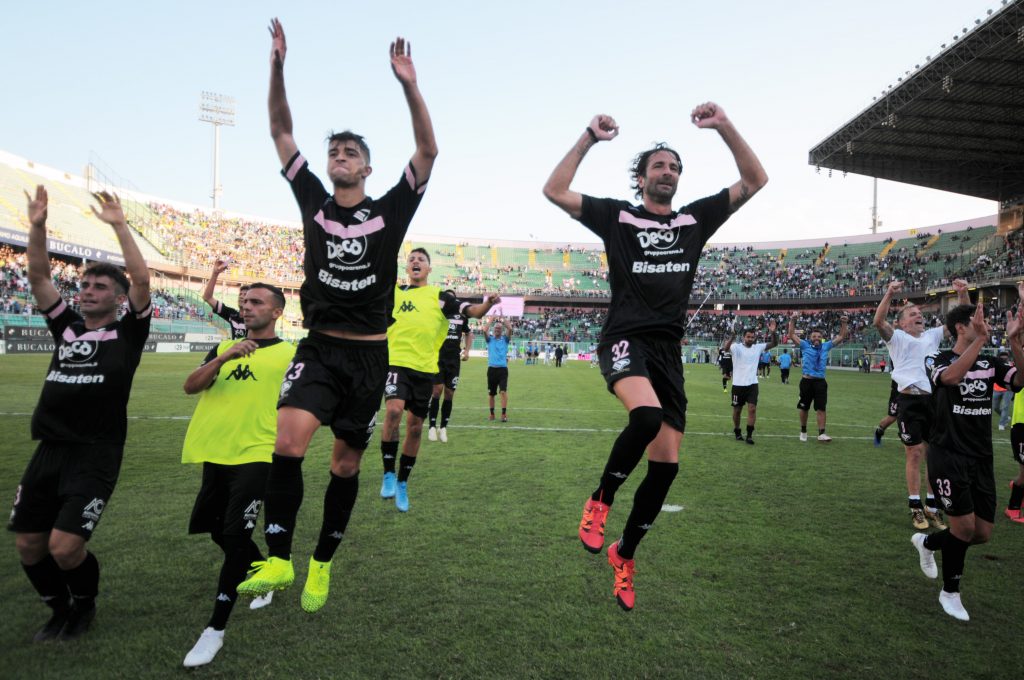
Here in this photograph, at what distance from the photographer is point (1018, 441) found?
6855 mm

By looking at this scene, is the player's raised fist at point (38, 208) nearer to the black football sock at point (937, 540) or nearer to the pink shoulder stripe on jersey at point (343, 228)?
the pink shoulder stripe on jersey at point (343, 228)

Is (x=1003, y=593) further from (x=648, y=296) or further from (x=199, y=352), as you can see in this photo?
(x=199, y=352)

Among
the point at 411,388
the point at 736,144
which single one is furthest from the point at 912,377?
the point at 411,388

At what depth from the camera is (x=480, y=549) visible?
5043 millimetres

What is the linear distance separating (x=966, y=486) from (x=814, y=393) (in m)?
8.25

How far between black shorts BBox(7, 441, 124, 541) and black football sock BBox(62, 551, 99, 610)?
0.85 feet

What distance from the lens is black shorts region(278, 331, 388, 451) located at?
3660 mm

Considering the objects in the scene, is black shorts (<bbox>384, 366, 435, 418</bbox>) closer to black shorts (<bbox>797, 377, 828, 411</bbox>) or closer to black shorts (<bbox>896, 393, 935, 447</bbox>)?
black shorts (<bbox>896, 393, 935, 447</bbox>)

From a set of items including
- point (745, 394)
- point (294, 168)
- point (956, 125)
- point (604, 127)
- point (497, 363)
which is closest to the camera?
point (294, 168)

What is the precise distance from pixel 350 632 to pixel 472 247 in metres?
82.6

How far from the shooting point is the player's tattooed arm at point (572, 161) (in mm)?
4266

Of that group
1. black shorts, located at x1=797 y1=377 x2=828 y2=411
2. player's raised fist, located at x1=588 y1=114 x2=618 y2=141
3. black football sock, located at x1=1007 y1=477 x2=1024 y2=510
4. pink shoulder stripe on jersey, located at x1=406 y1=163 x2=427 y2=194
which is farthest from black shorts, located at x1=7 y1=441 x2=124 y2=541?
black shorts, located at x1=797 y1=377 x2=828 y2=411

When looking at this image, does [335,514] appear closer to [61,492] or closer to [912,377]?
[61,492]

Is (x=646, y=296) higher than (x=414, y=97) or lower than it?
lower
